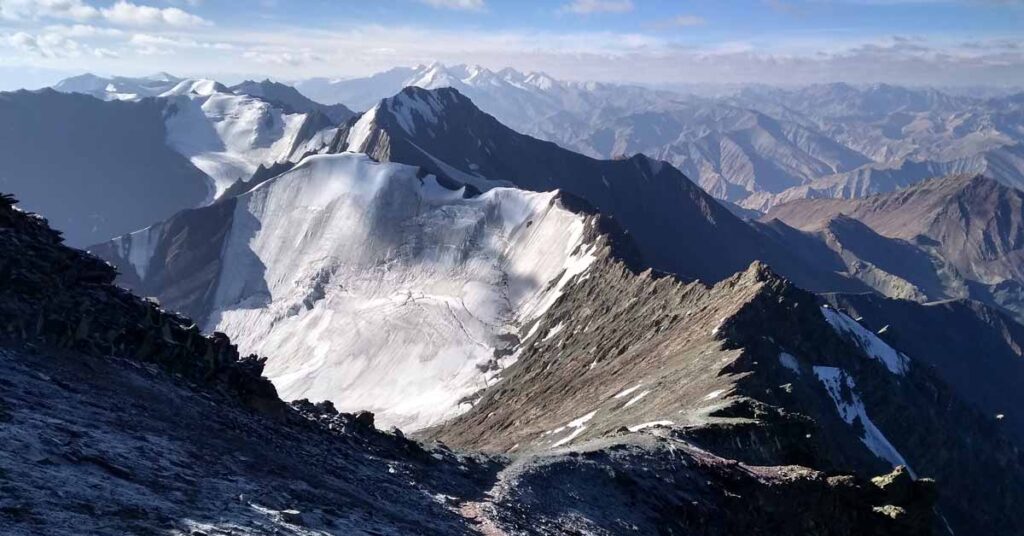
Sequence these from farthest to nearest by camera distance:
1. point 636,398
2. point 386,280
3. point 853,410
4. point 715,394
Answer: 1. point 386,280
2. point 853,410
3. point 636,398
4. point 715,394

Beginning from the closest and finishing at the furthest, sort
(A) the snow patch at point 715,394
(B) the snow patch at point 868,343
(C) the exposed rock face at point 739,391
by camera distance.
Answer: (C) the exposed rock face at point 739,391
(A) the snow patch at point 715,394
(B) the snow patch at point 868,343

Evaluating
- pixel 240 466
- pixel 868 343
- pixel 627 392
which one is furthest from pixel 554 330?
pixel 240 466

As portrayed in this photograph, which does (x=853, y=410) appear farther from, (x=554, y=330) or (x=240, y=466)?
(x=240, y=466)

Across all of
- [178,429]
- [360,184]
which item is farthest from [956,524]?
[360,184]

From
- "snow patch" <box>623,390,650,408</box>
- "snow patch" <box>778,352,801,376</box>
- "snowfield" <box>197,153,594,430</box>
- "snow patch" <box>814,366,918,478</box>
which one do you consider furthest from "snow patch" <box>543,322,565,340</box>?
"snow patch" <box>623,390,650,408</box>

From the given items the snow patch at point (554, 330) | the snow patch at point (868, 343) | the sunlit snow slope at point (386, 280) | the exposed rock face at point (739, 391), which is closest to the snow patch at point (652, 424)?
the exposed rock face at point (739, 391)

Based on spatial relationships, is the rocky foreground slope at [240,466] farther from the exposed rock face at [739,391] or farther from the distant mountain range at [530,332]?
the exposed rock face at [739,391]
